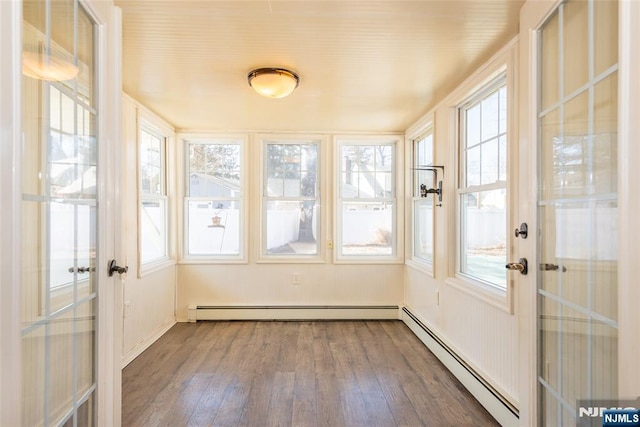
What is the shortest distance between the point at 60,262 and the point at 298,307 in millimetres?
2935

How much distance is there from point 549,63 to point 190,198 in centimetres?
355

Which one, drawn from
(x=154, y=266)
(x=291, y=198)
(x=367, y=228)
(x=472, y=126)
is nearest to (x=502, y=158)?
(x=472, y=126)

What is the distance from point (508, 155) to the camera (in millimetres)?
1970

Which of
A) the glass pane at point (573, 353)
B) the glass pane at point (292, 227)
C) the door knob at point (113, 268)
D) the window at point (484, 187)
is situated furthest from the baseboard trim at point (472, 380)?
the door knob at point (113, 268)

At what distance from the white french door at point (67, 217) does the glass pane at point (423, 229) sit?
2.71m

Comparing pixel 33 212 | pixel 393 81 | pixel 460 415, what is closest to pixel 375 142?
pixel 393 81

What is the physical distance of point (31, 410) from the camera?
1032 millimetres

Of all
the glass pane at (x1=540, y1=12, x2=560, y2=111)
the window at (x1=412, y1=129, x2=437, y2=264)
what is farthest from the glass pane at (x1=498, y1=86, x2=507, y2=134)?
the window at (x1=412, y1=129, x2=437, y2=264)

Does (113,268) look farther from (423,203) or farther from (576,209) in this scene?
(423,203)

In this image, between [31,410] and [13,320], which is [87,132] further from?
[31,410]

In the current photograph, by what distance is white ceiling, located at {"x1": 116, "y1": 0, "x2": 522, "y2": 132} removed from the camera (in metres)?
1.65

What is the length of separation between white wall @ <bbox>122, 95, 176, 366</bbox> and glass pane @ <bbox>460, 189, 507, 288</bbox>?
272cm

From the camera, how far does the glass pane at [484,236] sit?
2170 millimetres

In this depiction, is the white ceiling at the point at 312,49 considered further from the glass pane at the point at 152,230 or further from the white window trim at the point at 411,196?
the glass pane at the point at 152,230
